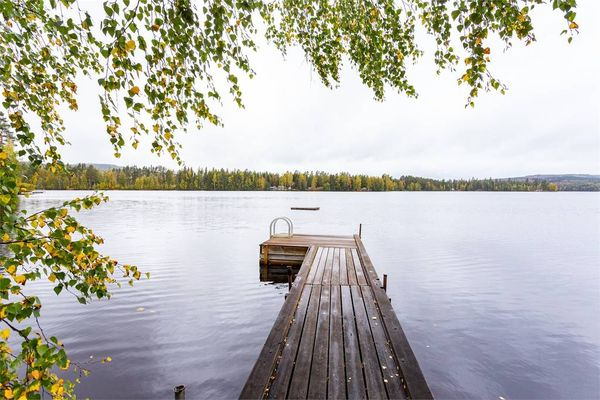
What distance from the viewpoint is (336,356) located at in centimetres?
529

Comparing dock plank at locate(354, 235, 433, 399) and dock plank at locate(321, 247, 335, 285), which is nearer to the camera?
dock plank at locate(354, 235, 433, 399)

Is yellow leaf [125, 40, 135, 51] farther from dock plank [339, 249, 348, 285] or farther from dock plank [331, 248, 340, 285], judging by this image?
dock plank [339, 249, 348, 285]

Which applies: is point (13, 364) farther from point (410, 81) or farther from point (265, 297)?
point (265, 297)

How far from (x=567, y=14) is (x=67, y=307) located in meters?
15.2

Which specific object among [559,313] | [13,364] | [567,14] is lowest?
[559,313]

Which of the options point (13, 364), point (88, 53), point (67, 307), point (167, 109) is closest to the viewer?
point (13, 364)

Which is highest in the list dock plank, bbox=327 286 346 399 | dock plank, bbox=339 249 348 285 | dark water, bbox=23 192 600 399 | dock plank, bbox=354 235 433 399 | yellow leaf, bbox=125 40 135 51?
yellow leaf, bbox=125 40 135 51

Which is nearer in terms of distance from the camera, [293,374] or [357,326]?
[293,374]

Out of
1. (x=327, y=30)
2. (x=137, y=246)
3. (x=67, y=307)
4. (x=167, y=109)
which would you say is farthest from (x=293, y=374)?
(x=137, y=246)

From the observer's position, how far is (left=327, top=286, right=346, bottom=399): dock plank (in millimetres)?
4410

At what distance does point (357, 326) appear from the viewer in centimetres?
647

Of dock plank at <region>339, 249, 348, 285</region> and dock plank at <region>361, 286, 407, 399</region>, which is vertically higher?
dock plank at <region>361, 286, 407, 399</region>

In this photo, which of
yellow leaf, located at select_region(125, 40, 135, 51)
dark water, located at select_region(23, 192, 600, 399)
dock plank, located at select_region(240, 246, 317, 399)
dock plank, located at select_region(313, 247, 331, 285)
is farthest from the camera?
dock plank, located at select_region(313, 247, 331, 285)

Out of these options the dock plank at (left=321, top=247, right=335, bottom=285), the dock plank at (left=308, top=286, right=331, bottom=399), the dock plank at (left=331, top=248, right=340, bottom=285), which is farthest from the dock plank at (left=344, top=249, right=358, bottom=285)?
the dock plank at (left=308, top=286, right=331, bottom=399)
